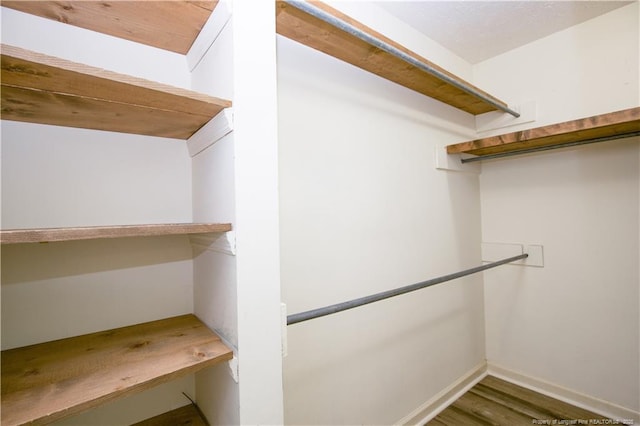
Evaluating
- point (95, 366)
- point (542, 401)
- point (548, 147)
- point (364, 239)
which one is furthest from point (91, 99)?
point (542, 401)

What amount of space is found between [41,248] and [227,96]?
698 mm

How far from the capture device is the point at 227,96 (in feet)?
2.64

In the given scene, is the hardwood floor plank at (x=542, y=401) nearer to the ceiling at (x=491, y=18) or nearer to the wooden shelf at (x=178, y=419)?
the wooden shelf at (x=178, y=419)

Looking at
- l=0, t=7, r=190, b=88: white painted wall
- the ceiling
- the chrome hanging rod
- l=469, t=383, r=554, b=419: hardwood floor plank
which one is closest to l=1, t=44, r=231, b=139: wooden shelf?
l=0, t=7, r=190, b=88: white painted wall

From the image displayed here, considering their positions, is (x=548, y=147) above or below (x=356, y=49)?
below

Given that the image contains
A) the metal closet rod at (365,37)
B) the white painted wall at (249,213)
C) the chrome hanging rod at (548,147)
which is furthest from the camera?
the chrome hanging rod at (548,147)

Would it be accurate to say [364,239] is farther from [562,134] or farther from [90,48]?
[90,48]

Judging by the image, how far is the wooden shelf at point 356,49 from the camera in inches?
43.6

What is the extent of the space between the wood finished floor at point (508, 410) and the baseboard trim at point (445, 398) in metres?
0.03

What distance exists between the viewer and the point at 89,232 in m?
0.61

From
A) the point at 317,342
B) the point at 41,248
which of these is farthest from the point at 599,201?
the point at 41,248

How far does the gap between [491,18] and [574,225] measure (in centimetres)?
135

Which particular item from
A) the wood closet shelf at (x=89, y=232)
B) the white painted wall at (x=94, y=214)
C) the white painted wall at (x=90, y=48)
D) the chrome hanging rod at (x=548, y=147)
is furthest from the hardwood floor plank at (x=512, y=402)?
the white painted wall at (x=90, y=48)

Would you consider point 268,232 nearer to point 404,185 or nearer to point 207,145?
point 207,145
